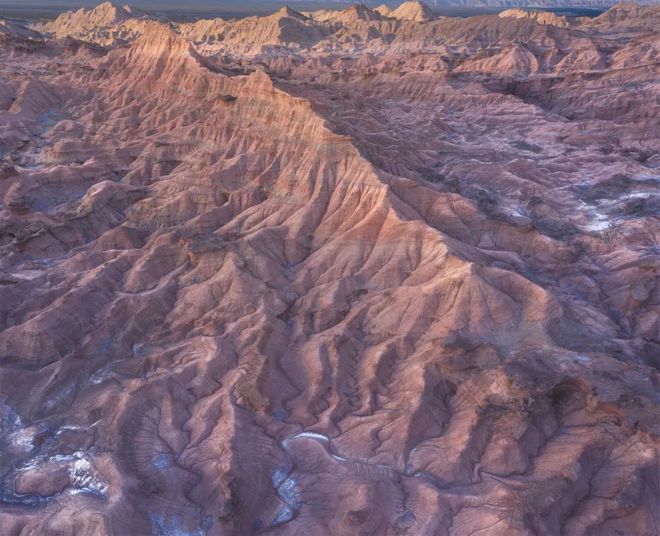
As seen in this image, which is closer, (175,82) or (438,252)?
(438,252)

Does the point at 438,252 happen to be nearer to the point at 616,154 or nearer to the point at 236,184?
the point at 236,184

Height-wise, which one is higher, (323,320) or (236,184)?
(236,184)

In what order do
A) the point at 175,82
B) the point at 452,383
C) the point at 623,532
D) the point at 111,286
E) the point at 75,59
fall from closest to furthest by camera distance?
the point at 623,532 < the point at 452,383 < the point at 111,286 < the point at 175,82 < the point at 75,59

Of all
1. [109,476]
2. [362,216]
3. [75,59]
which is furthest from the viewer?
[75,59]

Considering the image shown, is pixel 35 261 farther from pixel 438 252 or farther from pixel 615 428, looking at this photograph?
pixel 615 428

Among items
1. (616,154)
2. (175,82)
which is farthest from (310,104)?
(616,154)

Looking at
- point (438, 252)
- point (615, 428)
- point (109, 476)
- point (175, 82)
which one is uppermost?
point (175, 82)
